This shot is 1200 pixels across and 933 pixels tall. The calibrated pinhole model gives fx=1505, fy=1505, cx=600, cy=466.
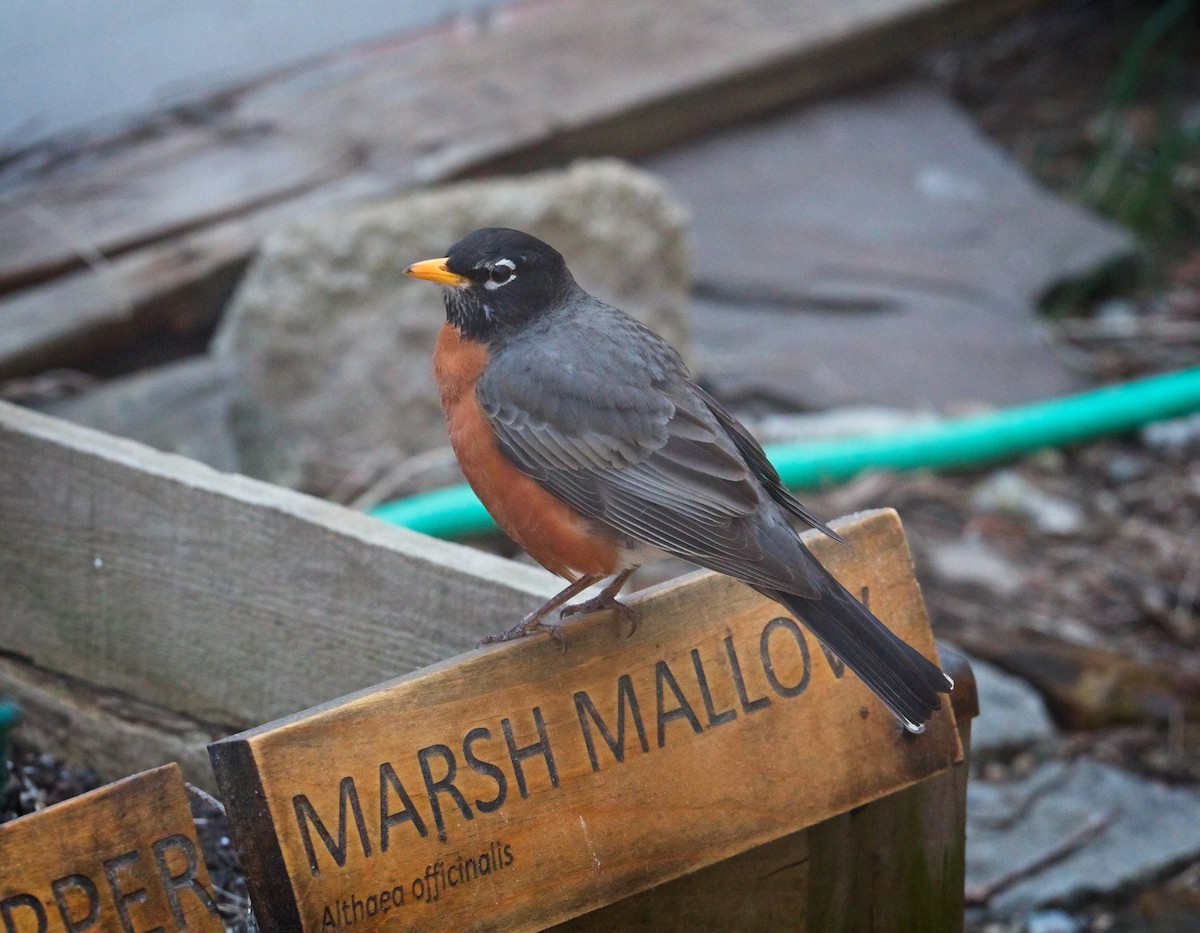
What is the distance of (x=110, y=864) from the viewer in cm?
180

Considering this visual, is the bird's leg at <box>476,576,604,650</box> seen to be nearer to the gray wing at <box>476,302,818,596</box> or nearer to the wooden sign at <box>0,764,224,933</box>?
the gray wing at <box>476,302,818,596</box>

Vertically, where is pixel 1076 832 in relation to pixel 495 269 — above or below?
below

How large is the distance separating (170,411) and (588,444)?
93.5 inches

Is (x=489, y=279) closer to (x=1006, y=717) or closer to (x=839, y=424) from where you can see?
(x=1006, y=717)

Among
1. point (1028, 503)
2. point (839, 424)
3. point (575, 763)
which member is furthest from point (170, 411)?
point (1028, 503)

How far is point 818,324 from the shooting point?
6148 mm

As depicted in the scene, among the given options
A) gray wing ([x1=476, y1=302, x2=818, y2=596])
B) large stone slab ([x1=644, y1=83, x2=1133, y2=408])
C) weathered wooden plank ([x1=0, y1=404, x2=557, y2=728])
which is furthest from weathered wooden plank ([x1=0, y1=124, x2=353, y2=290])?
gray wing ([x1=476, y1=302, x2=818, y2=596])

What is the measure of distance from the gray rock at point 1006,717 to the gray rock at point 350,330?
1.89 metres

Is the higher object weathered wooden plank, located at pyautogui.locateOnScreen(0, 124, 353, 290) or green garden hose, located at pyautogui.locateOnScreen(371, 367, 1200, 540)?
weathered wooden plank, located at pyautogui.locateOnScreen(0, 124, 353, 290)

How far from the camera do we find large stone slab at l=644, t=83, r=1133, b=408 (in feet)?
19.3

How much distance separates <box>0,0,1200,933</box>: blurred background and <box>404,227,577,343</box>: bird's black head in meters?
1.17

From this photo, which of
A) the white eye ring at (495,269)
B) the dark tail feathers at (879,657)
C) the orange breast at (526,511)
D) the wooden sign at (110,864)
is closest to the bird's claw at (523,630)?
the orange breast at (526,511)

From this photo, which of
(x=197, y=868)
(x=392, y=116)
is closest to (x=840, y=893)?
(x=197, y=868)

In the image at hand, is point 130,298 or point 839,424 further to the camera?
point 839,424
